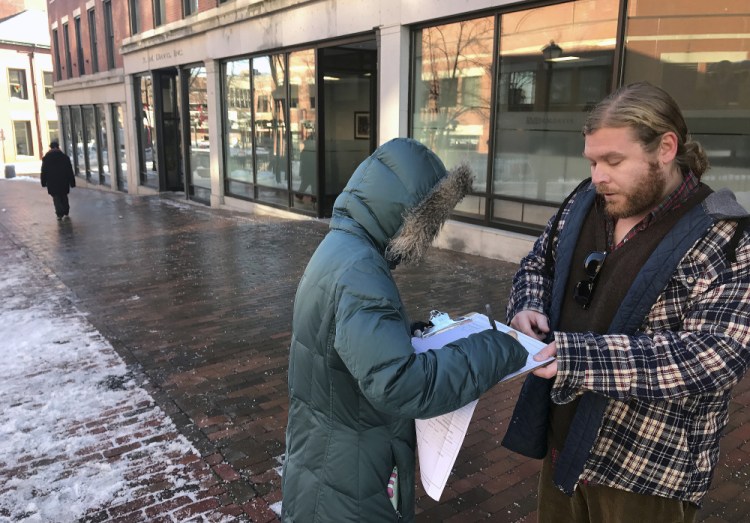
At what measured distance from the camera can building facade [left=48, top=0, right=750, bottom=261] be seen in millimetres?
6754

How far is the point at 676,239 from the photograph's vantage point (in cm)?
163

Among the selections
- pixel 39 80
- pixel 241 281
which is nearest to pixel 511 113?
pixel 241 281

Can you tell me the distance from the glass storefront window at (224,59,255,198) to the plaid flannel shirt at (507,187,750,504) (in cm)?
1429

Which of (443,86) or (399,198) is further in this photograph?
(443,86)

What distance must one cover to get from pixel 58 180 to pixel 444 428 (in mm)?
14696

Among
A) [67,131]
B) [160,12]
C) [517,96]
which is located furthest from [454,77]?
[67,131]

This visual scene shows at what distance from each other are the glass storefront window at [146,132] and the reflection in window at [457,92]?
13.7 m

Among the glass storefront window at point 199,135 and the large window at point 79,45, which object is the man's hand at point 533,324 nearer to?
the glass storefront window at point 199,135

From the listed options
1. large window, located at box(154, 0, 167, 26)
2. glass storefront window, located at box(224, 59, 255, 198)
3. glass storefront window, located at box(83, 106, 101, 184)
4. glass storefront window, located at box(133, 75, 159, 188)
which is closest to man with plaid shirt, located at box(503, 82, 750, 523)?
glass storefront window, located at box(224, 59, 255, 198)

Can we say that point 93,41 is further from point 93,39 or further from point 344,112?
point 344,112

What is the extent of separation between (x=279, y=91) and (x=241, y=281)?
23.5ft

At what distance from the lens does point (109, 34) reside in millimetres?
23156

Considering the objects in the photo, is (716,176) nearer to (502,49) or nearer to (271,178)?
(502,49)

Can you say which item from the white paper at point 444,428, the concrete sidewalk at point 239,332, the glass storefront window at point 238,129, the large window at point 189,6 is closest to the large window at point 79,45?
the large window at point 189,6
